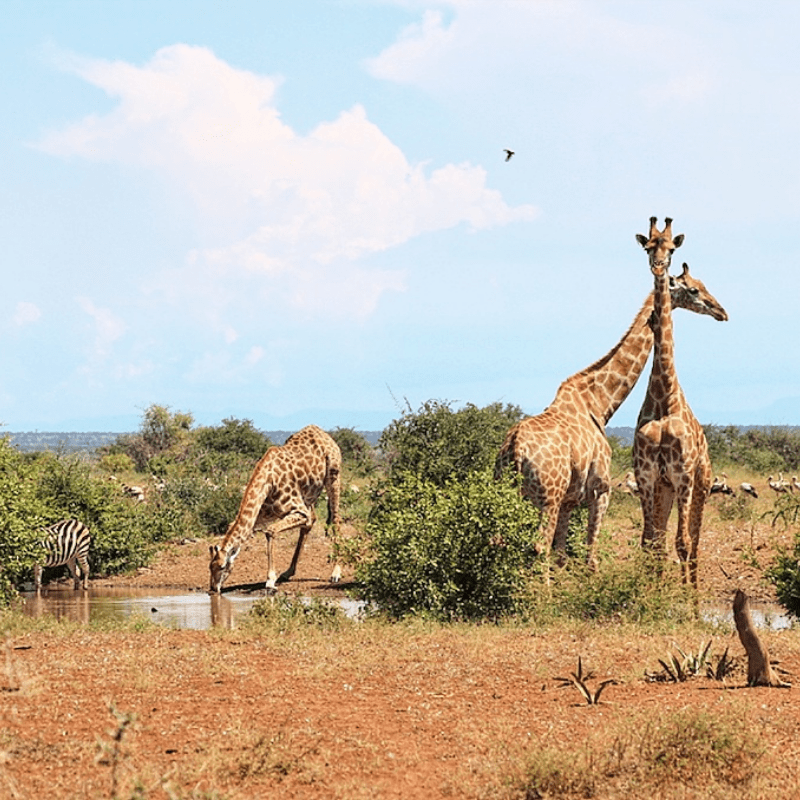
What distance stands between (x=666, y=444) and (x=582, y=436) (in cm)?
97

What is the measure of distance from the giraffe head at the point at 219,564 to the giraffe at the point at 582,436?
4836 mm

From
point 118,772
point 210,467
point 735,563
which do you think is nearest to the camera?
point 118,772

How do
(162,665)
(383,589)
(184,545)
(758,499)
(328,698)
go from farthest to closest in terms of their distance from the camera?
(758,499)
(184,545)
(383,589)
(162,665)
(328,698)

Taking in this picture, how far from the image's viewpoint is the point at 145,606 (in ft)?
55.8


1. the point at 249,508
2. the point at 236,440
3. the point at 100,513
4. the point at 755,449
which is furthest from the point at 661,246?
the point at 755,449

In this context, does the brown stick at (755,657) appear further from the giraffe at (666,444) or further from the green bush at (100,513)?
the green bush at (100,513)

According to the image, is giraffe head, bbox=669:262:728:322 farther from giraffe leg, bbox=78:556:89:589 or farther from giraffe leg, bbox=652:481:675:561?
giraffe leg, bbox=78:556:89:589

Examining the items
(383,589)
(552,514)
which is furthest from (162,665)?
(552,514)

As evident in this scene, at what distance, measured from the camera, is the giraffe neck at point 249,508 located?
1734 cm

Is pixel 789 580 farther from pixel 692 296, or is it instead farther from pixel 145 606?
pixel 145 606

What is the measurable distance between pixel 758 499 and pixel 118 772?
2742 centimetres

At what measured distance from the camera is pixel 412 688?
909cm

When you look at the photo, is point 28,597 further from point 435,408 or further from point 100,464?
point 100,464

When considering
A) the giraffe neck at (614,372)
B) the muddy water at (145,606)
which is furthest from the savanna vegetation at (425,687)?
the giraffe neck at (614,372)
